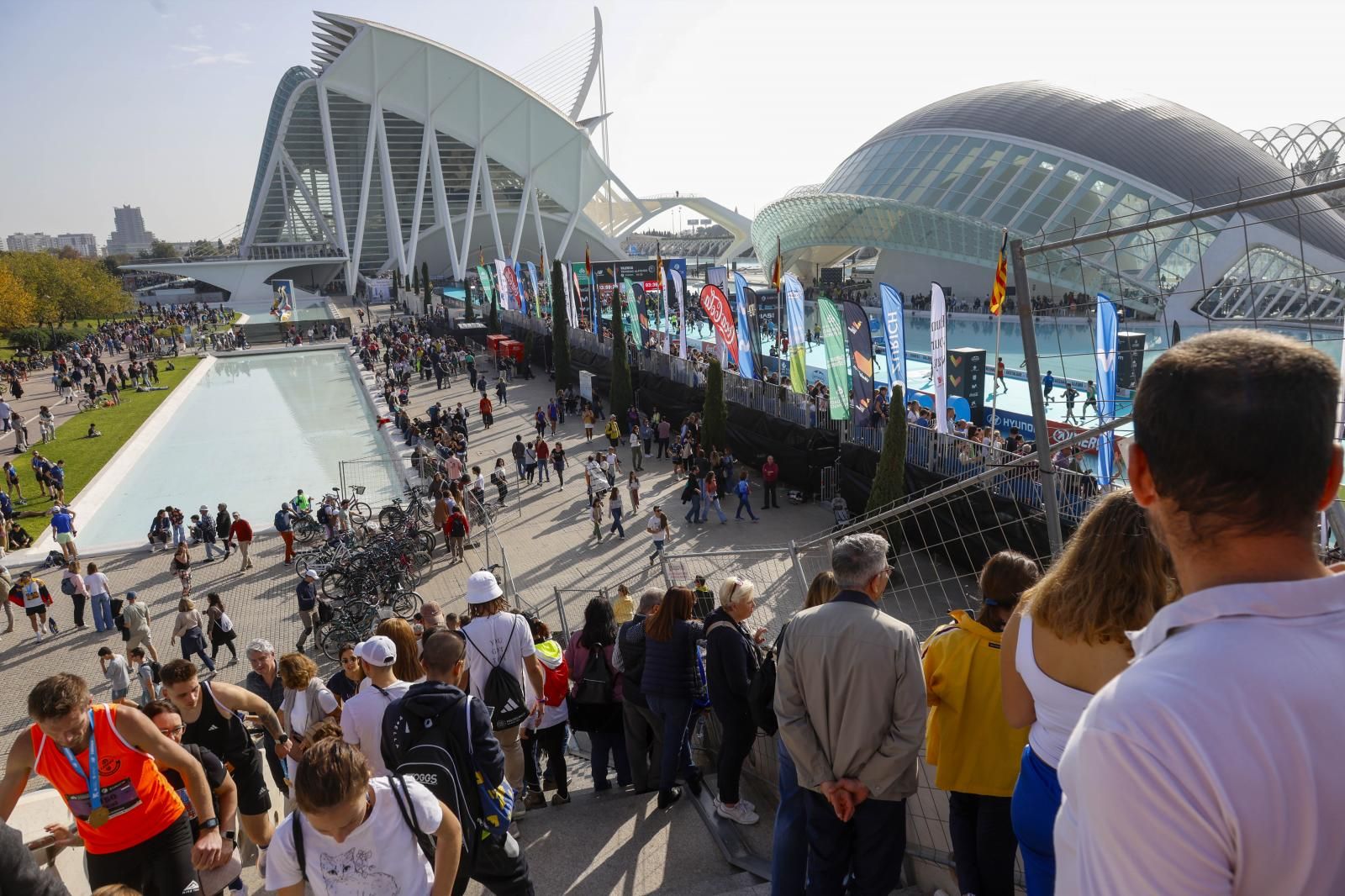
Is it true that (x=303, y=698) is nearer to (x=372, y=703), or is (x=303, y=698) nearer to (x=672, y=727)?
(x=372, y=703)

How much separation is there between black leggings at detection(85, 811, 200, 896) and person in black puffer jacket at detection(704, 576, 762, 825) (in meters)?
2.30

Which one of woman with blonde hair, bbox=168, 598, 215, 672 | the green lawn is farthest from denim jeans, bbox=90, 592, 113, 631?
the green lawn

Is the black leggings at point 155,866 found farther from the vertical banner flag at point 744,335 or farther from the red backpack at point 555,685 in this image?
the vertical banner flag at point 744,335

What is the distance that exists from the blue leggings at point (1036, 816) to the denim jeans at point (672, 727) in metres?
2.45

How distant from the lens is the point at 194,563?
1569cm

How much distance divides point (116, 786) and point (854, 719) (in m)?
2.78

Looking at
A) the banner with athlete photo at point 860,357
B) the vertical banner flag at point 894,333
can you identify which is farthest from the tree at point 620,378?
the vertical banner flag at point 894,333

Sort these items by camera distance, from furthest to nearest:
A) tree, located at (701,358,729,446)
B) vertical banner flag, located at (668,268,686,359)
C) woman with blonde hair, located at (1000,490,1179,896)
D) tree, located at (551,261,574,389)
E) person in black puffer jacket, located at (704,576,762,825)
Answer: tree, located at (551,261,574,389), vertical banner flag, located at (668,268,686,359), tree, located at (701,358,729,446), person in black puffer jacket, located at (704,576,762,825), woman with blonde hair, located at (1000,490,1179,896)

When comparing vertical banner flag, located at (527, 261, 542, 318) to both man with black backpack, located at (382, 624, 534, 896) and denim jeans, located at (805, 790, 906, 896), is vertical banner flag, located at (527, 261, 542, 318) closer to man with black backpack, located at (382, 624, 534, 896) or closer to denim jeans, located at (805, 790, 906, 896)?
man with black backpack, located at (382, 624, 534, 896)

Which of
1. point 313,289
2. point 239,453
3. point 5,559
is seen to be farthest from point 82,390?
point 313,289

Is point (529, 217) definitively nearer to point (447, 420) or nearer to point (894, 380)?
point (447, 420)

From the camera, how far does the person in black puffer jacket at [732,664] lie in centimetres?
A: 410

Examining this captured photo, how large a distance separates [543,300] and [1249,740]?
39594 mm

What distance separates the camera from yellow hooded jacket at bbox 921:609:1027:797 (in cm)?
304
